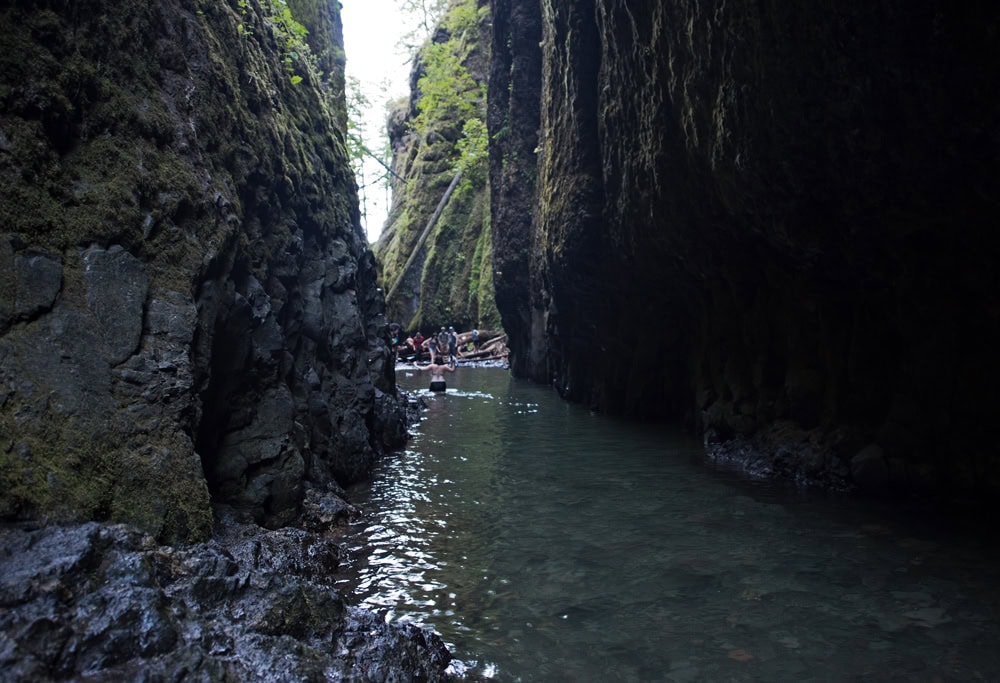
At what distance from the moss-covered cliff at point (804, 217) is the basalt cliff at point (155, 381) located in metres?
4.50

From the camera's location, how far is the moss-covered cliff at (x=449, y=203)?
105ft

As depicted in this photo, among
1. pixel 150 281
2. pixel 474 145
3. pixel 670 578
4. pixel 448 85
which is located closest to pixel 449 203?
pixel 448 85

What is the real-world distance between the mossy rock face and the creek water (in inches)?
51.5

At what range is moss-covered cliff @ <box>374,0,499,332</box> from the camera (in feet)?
105

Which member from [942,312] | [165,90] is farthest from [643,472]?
[165,90]

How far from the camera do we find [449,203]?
3603 cm

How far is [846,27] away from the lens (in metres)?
4.54

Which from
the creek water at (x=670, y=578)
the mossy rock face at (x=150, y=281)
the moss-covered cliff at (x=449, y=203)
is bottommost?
the creek water at (x=670, y=578)

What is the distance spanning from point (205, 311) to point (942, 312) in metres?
6.13

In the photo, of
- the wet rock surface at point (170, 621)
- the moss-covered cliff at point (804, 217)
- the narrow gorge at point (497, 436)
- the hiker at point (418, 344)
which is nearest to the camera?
the wet rock surface at point (170, 621)

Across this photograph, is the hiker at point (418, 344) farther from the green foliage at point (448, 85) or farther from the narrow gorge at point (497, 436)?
the narrow gorge at point (497, 436)

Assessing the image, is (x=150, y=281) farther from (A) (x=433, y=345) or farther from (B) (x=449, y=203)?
(B) (x=449, y=203)

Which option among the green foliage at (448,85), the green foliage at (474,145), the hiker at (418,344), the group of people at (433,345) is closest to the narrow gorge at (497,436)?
the group of people at (433,345)

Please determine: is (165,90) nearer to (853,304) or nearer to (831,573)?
(831,573)
